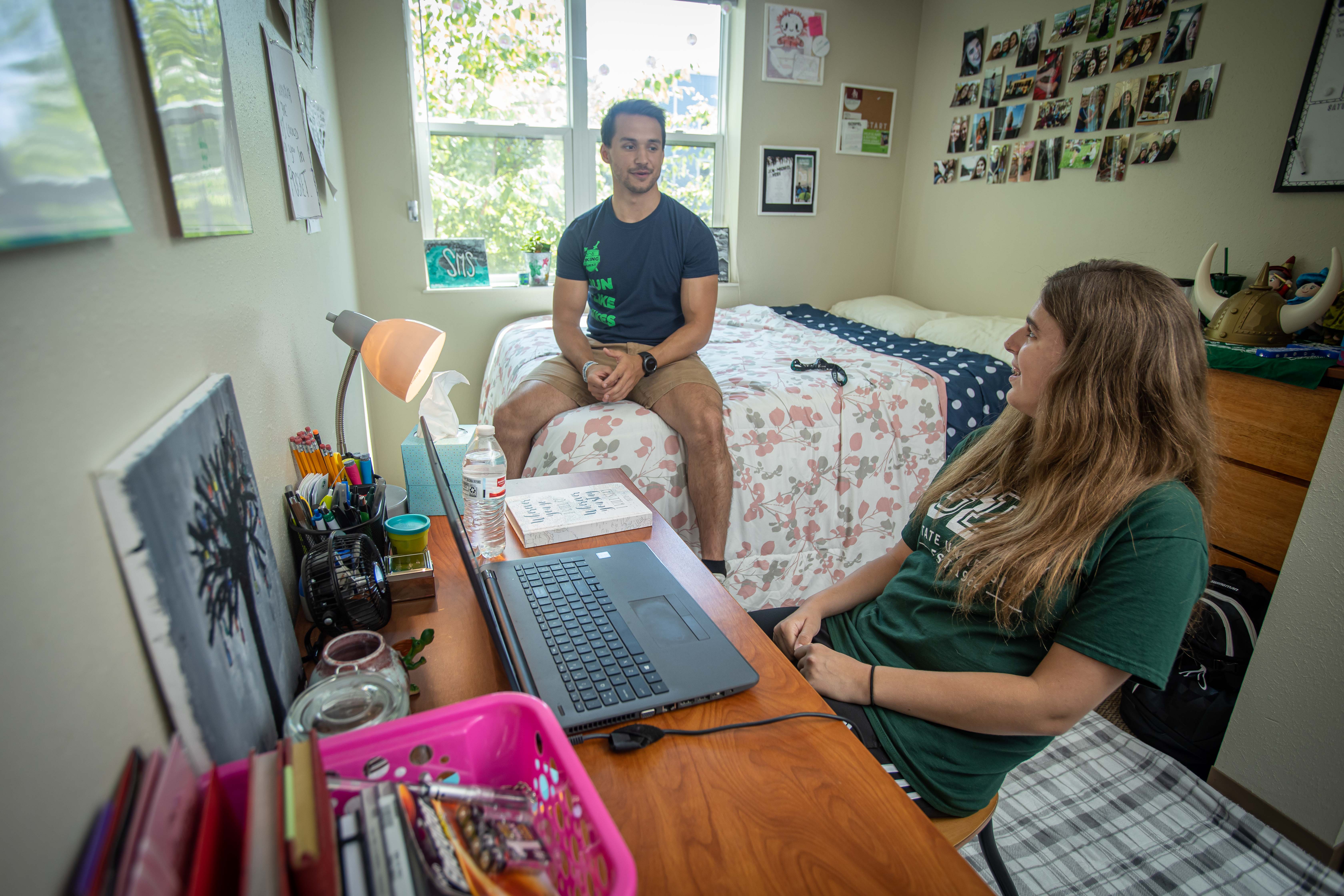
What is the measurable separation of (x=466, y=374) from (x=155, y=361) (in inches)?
122

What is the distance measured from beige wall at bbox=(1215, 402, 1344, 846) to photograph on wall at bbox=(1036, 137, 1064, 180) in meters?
2.16

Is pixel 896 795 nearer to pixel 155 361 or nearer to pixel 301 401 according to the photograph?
pixel 155 361

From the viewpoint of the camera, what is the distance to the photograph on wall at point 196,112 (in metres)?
0.58

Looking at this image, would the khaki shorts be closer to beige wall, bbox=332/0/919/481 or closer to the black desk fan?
the black desk fan

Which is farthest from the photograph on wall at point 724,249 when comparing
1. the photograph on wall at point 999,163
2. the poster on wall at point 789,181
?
the photograph on wall at point 999,163

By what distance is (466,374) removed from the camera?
3525 millimetres

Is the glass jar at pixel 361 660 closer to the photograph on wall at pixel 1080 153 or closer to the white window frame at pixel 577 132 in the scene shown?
the white window frame at pixel 577 132

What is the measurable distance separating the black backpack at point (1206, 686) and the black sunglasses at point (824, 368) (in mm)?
1115

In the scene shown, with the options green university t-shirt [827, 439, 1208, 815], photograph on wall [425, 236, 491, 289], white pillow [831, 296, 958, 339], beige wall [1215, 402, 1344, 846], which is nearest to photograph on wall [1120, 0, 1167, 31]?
white pillow [831, 296, 958, 339]

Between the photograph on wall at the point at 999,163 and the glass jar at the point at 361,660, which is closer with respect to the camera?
the glass jar at the point at 361,660

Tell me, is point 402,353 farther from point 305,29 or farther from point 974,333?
point 974,333

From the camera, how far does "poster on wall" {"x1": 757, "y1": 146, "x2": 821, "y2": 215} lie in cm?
373

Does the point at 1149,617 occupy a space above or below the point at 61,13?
below

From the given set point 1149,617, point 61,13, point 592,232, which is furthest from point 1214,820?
point 592,232
